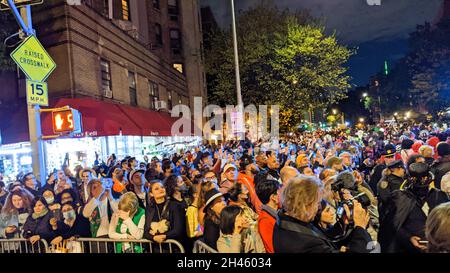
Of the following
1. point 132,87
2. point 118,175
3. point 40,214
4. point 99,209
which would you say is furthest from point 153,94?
point 40,214

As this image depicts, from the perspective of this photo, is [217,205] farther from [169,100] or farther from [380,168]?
[169,100]

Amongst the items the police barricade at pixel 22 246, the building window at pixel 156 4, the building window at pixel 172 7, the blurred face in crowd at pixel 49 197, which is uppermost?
the building window at pixel 172 7

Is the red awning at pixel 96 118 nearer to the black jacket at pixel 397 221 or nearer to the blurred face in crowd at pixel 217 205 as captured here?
the blurred face in crowd at pixel 217 205

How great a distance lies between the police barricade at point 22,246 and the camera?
16.9ft

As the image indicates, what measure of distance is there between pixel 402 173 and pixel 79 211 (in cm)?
469

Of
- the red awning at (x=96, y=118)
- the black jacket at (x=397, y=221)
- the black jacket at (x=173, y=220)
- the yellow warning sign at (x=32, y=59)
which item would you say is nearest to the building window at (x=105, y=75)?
the red awning at (x=96, y=118)

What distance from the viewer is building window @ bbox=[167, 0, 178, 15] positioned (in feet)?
103

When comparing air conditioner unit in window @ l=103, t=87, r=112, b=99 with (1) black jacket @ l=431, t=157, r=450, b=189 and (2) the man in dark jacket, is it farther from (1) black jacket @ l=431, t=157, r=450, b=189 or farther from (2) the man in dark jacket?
(2) the man in dark jacket

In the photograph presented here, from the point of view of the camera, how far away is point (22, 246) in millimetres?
5406

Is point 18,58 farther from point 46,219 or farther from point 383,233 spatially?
point 383,233

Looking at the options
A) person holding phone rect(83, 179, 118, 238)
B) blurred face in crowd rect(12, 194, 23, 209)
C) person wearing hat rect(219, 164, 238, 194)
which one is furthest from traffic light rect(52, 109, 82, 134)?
person wearing hat rect(219, 164, 238, 194)

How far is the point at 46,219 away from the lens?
5320 mm

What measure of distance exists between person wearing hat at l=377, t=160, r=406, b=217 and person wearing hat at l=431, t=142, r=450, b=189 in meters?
0.80

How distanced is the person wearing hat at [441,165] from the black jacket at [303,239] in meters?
3.10
